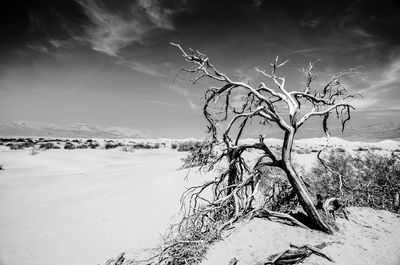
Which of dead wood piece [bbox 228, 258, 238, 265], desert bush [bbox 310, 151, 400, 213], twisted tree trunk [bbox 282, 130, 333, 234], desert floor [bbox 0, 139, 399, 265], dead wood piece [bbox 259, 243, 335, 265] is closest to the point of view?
dead wood piece [bbox 259, 243, 335, 265]

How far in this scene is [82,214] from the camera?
7102 mm

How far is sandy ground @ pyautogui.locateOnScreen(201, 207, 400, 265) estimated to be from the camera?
11.2ft

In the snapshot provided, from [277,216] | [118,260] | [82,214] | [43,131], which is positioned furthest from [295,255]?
[43,131]

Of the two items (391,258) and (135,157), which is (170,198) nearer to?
(391,258)

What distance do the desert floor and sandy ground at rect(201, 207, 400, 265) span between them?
7.55 ft

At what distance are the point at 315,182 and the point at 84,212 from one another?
21.9 feet

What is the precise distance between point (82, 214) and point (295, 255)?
6073mm

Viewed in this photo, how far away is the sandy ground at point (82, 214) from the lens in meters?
5.17

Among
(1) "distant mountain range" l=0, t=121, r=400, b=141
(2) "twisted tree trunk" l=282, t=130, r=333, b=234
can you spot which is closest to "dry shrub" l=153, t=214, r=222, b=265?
(2) "twisted tree trunk" l=282, t=130, r=333, b=234

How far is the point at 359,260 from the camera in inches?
133

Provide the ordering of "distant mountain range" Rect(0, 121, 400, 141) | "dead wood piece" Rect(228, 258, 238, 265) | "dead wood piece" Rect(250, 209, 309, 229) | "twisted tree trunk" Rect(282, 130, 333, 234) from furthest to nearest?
"distant mountain range" Rect(0, 121, 400, 141) < "dead wood piece" Rect(250, 209, 309, 229) < "twisted tree trunk" Rect(282, 130, 333, 234) < "dead wood piece" Rect(228, 258, 238, 265)

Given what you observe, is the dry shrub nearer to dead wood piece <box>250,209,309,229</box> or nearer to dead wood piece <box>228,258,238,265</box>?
dead wood piece <box>228,258,238,265</box>

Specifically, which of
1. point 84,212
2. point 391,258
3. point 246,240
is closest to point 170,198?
point 84,212

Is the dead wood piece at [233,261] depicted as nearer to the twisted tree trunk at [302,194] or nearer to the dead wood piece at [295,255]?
the dead wood piece at [295,255]
